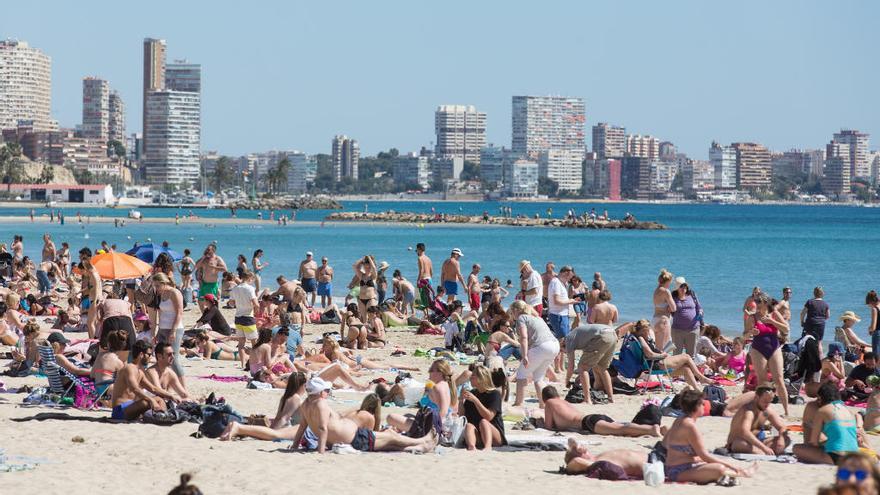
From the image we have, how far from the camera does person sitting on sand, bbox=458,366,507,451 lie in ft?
36.0

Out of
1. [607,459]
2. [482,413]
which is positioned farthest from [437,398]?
[607,459]

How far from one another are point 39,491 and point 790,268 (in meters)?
49.5

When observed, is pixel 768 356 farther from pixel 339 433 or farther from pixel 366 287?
pixel 366 287

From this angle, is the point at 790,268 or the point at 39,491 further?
the point at 790,268

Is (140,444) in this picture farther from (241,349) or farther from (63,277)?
(63,277)

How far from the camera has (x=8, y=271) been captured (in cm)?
2877

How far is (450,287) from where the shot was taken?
2136 cm

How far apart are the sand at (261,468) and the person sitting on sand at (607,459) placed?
5.5 inches

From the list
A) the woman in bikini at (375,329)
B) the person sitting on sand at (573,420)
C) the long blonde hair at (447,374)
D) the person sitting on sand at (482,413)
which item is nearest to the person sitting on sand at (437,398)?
the long blonde hair at (447,374)

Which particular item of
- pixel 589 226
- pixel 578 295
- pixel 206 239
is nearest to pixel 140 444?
pixel 578 295

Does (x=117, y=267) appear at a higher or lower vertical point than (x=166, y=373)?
higher

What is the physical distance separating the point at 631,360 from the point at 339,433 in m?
4.38

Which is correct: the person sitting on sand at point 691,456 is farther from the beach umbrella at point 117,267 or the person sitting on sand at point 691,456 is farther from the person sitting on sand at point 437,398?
the beach umbrella at point 117,267

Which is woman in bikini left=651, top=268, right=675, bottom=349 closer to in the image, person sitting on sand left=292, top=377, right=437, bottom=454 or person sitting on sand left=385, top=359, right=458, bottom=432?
person sitting on sand left=385, top=359, right=458, bottom=432
